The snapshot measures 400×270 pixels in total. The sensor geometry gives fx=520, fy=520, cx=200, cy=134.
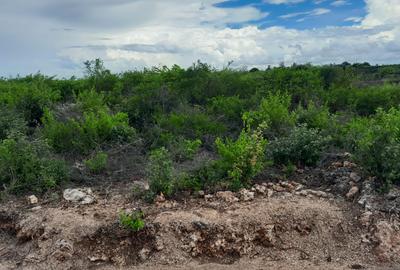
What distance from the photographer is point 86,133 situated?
8859mm

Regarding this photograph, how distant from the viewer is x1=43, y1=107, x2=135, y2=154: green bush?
869 cm

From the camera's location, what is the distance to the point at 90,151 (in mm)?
8594

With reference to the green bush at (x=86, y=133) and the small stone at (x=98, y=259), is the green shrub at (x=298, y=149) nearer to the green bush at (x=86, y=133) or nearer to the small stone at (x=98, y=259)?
the green bush at (x=86, y=133)

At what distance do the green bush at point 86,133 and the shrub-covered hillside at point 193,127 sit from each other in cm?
2

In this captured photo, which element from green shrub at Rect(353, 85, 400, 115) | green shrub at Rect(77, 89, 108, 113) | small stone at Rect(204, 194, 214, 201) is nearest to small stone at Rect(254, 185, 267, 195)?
small stone at Rect(204, 194, 214, 201)

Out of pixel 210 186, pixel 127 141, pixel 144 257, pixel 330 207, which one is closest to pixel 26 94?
pixel 127 141

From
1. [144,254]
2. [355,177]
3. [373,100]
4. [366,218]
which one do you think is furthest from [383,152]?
[373,100]

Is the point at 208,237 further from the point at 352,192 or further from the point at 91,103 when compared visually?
the point at 91,103

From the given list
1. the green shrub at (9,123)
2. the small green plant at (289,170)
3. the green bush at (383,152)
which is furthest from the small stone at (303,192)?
the green shrub at (9,123)

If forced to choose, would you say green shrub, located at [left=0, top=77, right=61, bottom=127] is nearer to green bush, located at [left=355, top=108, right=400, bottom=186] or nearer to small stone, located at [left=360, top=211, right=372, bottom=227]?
green bush, located at [left=355, top=108, right=400, bottom=186]

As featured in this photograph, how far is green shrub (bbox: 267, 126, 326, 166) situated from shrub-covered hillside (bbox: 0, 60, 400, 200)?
0.02 metres

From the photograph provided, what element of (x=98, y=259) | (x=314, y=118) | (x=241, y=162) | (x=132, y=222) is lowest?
(x=98, y=259)

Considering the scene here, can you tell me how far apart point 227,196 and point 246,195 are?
0.25 meters

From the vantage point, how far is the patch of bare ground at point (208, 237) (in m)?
5.72
